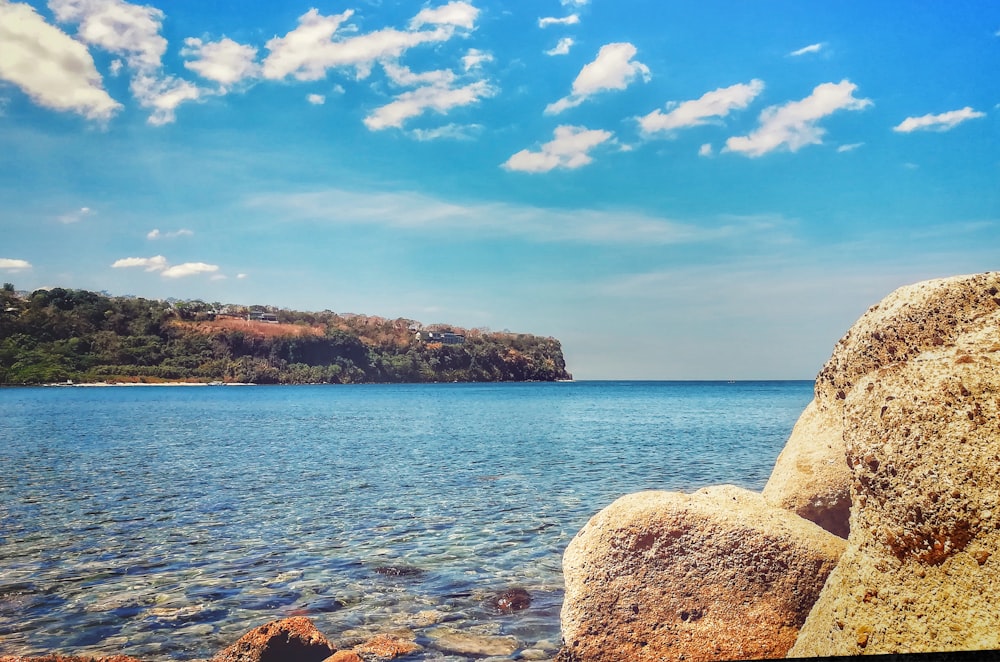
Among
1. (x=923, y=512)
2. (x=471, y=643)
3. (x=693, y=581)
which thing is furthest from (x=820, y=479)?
(x=471, y=643)

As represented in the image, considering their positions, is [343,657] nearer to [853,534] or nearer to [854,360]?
[853,534]

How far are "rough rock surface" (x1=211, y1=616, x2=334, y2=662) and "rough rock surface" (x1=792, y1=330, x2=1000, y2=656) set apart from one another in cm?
347

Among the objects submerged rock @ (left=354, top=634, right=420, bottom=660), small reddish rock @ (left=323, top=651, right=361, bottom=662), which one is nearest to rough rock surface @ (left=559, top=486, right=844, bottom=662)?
submerged rock @ (left=354, top=634, right=420, bottom=660)

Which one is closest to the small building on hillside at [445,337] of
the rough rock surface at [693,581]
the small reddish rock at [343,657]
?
the small reddish rock at [343,657]

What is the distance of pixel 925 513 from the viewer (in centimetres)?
369

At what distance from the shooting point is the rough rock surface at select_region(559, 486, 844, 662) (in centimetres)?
462

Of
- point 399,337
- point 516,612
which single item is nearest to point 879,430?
point 516,612

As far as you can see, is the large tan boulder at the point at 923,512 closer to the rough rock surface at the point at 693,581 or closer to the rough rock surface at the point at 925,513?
the rough rock surface at the point at 925,513

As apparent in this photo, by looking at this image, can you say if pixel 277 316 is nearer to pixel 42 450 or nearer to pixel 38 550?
pixel 42 450

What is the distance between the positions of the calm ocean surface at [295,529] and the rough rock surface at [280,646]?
2.32 ft

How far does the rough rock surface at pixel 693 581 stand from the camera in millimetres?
4621

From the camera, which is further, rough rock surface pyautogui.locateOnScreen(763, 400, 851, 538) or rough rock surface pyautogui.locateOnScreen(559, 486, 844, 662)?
rough rock surface pyautogui.locateOnScreen(763, 400, 851, 538)

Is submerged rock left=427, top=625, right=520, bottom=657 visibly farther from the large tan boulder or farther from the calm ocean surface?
the large tan boulder

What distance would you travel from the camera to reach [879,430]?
394 cm
